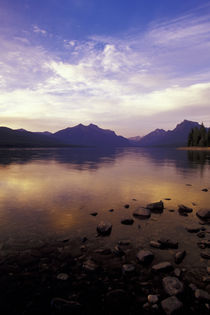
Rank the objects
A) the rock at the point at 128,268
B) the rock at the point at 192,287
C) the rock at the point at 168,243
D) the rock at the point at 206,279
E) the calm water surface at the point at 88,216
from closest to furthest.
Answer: the rock at the point at 192,287
the rock at the point at 206,279
the rock at the point at 128,268
the rock at the point at 168,243
the calm water surface at the point at 88,216

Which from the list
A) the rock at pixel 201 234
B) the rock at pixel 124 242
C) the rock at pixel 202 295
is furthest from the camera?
the rock at pixel 201 234

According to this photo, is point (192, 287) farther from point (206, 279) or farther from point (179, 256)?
point (179, 256)

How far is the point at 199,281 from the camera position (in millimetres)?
7688

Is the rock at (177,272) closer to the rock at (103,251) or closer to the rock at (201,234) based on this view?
the rock at (103,251)

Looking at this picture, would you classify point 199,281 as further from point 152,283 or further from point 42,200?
point 42,200

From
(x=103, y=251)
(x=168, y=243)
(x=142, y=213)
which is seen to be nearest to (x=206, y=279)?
(x=168, y=243)

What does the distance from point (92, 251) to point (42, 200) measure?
11390 mm

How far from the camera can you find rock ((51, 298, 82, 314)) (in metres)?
6.25

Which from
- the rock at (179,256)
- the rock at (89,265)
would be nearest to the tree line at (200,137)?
the rock at (179,256)

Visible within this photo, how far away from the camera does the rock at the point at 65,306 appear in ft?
20.5

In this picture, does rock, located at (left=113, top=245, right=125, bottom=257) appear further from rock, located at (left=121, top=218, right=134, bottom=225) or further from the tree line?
the tree line

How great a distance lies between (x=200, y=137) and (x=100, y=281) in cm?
18942

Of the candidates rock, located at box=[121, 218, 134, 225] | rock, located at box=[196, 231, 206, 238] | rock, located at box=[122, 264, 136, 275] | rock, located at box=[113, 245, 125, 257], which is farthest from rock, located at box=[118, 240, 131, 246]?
rock, located at box=[196, 231, 206, 238]

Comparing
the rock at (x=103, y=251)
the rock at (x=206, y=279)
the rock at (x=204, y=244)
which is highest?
the rock at (x=103, y=251)
